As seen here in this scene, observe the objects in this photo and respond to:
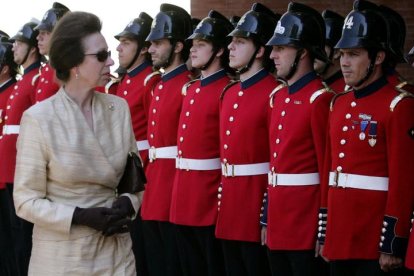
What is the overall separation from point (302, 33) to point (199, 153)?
1.20 m

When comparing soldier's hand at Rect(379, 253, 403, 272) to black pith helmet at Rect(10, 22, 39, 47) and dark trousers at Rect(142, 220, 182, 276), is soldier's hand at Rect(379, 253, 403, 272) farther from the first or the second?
black pith helmet at Rect(10, 22, 39, 47)

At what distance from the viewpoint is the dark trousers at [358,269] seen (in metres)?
5.27

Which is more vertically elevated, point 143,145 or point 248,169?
point 248,169

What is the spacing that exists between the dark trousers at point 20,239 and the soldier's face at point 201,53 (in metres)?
2.36

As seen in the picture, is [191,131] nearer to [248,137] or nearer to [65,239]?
[248,137]

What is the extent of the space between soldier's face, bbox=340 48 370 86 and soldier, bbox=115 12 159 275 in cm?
252

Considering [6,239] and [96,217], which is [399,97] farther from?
[6,239]

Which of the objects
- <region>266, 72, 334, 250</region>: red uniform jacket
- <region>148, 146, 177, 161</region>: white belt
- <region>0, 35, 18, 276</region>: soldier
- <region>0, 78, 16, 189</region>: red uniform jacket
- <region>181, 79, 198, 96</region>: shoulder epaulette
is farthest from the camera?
<region>0, 78, 16, 189</region>: red uniform jacket

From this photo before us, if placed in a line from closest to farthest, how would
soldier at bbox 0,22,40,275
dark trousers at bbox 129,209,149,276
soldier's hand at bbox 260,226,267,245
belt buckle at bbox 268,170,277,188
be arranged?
belt buckle at bbox 268,170,277,188
soldier's hand at bbox 260,226,267,245
dark trousers at bbox 129,209,149,276
soldier at bbox 0,22,40,275

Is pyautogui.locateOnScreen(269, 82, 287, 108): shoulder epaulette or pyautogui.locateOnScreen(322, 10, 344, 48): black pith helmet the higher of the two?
pyautogui.locateOnScreen(322, 10, 344, 48): black pith helmet

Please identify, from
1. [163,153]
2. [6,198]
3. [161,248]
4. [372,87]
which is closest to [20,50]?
[6,198]

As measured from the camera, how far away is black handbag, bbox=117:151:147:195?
4.56 metres

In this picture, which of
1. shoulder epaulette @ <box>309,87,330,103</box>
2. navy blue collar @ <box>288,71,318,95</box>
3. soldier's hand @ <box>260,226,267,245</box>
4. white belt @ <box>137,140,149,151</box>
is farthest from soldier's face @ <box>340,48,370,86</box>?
white belt @ <box>137,140,149,151</box>

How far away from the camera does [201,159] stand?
6750 mm
